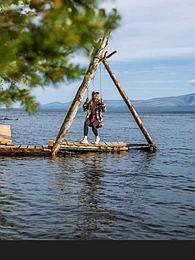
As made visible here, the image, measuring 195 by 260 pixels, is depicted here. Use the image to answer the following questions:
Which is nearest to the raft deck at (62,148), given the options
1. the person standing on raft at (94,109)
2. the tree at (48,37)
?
the person standing on raft at (94,109)

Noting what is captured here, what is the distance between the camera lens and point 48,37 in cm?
398

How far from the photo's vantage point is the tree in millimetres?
3859

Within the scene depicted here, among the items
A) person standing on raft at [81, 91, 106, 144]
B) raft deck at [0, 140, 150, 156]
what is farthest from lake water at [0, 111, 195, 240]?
person standing on raft at [81, 91, 106, 144]

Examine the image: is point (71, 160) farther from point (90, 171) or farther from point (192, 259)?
point (192, 259)

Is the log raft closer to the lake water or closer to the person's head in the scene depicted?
the lake water

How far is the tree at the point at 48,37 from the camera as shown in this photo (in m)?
3.86

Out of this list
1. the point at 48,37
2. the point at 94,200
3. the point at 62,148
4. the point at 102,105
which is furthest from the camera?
the point at 62,148

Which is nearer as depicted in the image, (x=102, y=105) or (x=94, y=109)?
Result: (x=102, y=105)

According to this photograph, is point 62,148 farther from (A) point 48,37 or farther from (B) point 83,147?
(A) point 48,37

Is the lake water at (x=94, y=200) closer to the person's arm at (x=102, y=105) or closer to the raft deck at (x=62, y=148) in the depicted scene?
the raft deck at (x=62, y=148)

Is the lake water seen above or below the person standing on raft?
below

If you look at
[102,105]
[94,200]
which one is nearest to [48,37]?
[94,200]

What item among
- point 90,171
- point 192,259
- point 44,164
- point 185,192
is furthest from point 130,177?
point 192,259

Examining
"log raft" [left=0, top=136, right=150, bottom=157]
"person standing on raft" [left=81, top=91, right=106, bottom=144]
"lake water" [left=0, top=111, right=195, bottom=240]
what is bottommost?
"lake water" [left=0, top=111, right=195, bottom=240]
